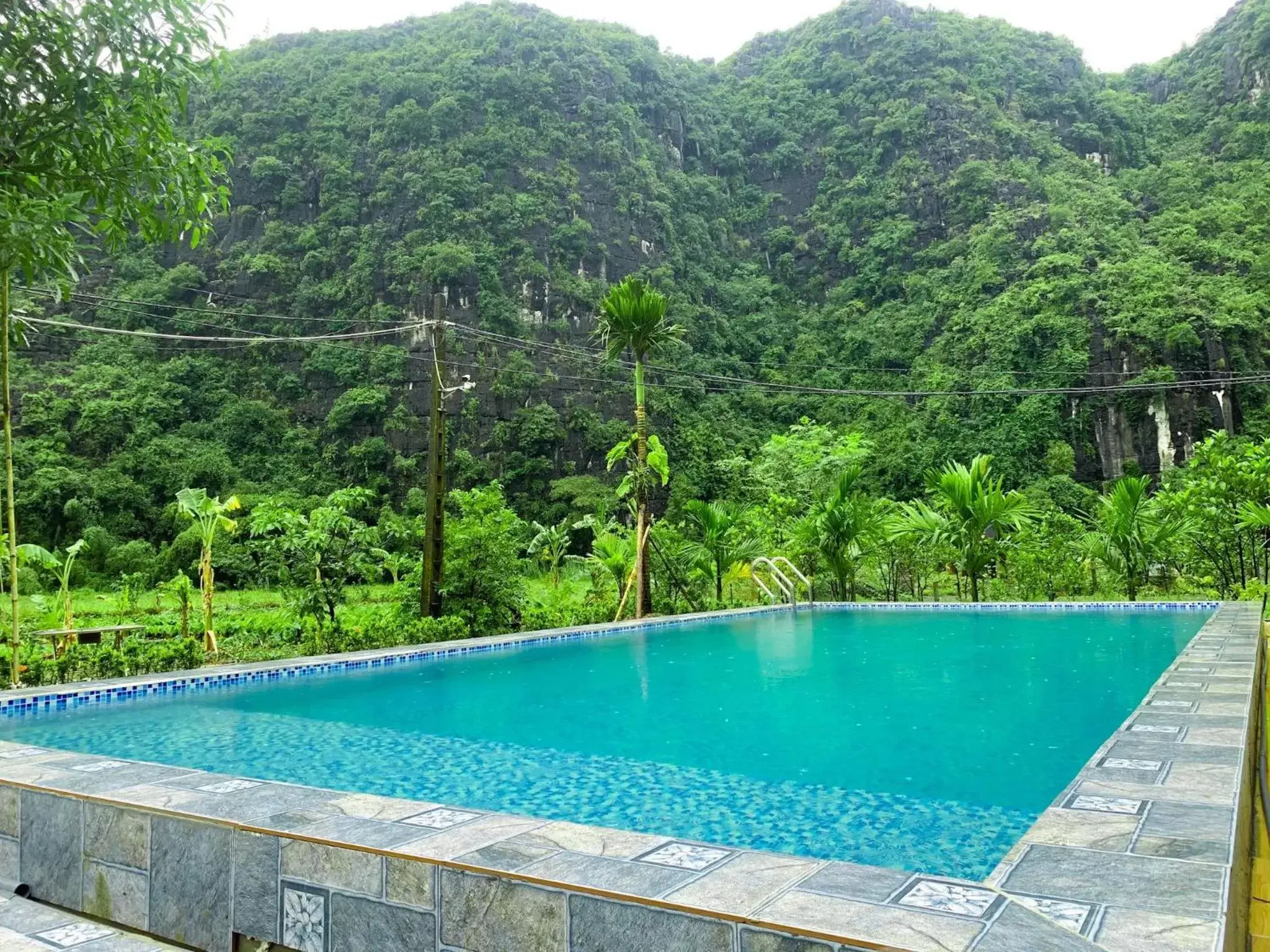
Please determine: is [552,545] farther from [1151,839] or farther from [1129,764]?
[1151,839]

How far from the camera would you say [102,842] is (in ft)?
7.08

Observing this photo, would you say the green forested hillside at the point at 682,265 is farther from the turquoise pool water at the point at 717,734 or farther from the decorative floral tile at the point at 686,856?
the decorative floral tile at the point at 686,856

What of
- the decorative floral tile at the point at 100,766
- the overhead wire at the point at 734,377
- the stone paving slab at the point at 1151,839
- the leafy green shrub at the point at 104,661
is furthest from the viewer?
the overhead wire at the point at 734,377

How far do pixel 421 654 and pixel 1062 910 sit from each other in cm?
711

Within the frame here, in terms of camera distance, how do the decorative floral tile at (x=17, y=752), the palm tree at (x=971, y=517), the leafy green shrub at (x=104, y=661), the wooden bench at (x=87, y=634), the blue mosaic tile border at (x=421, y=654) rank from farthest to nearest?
1. the palm tree at (x=971, y=517)
2. the wooden bench at (x=87, y=634)
3. the leafy green shrub at (x=104, y=661)
4. the blue mosaic tile border at (x=421, y=654)
5. the decorative floral tile at (x=17, y=752)

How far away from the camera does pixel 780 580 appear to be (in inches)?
531

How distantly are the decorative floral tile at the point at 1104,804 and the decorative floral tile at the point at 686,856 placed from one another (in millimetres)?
953

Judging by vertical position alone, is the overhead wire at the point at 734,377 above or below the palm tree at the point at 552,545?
above

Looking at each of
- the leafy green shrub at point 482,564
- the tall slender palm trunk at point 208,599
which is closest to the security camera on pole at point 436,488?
the leafy green shrub at point 482,564

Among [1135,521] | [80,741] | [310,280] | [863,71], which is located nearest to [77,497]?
[310,280]

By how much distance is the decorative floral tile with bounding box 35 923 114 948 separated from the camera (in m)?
1.82

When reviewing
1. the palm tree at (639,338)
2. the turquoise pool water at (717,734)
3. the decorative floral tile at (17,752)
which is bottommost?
the turquoise pool water at (717,734)

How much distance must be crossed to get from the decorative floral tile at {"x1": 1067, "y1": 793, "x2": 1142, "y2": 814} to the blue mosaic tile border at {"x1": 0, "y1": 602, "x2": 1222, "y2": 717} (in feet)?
18.7

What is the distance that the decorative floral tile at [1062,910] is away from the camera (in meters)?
1.35
